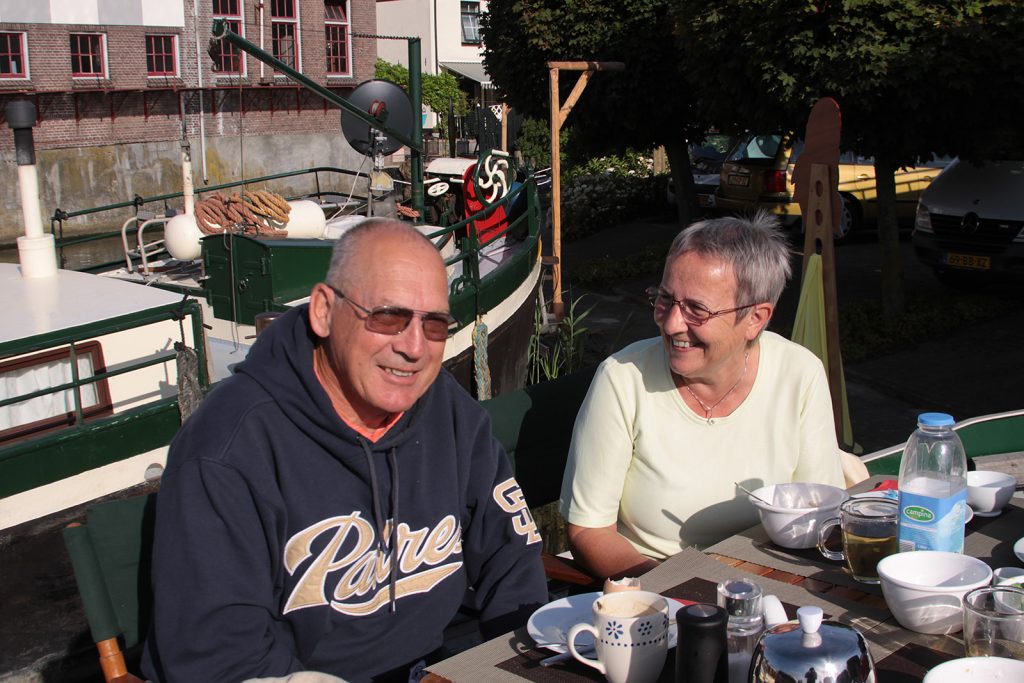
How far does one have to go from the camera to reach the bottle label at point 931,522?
2273 mm

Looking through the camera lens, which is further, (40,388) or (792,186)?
(792,186)

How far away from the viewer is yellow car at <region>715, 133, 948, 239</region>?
1481cm

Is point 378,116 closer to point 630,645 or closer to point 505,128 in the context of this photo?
point 505,128

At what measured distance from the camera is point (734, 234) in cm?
293

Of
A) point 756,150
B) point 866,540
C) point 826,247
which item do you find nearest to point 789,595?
point 866,540

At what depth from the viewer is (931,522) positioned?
2281mm

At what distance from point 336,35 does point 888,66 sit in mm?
24377

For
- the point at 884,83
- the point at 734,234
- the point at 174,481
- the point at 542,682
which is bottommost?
the point at 542,682

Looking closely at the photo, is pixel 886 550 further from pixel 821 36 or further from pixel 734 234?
pixel 821 36

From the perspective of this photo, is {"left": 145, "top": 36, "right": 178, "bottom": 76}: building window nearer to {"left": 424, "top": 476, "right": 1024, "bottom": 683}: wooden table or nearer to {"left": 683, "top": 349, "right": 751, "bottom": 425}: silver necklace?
{"left": 683, "top": 349, "right": 751, "bottom": 425}: silver necklace

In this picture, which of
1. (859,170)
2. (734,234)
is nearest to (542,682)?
(734,234)

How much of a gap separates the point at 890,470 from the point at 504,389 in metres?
4.60

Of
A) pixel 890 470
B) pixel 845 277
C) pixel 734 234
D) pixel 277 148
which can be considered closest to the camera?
pixel 734 234

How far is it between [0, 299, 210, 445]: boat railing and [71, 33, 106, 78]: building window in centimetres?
2256
